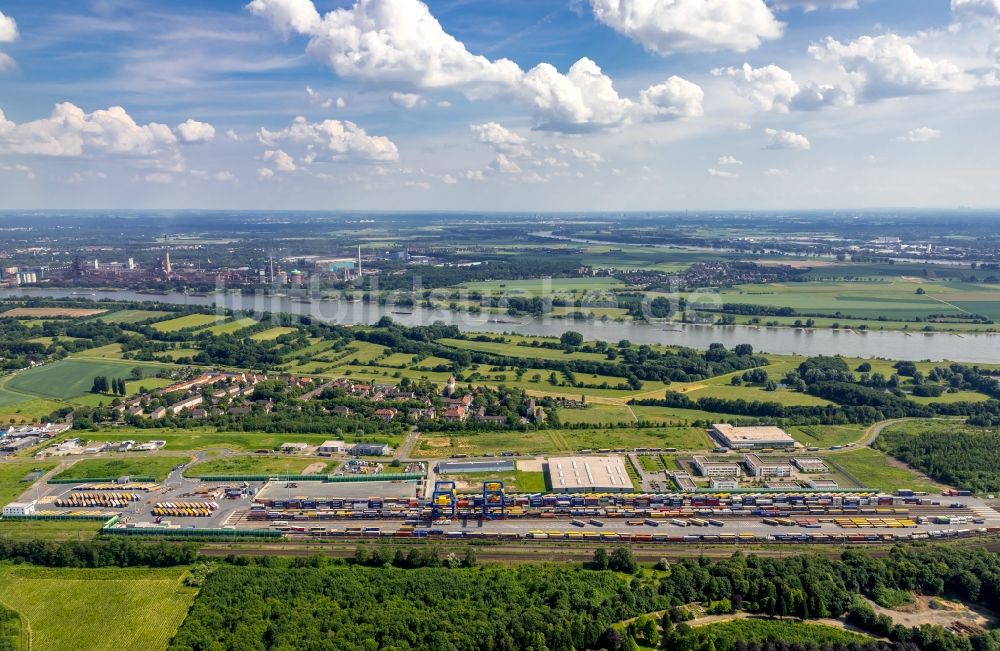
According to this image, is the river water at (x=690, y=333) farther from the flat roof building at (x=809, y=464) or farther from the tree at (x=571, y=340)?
the flat roof building at (x=809, y=464)

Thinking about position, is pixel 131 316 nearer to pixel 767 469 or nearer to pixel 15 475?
pixel 15 475

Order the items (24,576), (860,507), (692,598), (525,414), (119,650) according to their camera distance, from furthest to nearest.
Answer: (525,414) < (860,507) < (24,576) < (692,598) < (119,650)

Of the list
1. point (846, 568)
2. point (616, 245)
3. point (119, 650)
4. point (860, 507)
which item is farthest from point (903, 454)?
point (616, 245)

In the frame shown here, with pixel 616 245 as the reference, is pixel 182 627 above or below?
below

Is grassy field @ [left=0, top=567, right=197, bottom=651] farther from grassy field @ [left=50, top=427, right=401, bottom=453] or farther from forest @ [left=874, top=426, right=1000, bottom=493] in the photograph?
forest @ [left=874, top=426, right=1000, bottom=493]

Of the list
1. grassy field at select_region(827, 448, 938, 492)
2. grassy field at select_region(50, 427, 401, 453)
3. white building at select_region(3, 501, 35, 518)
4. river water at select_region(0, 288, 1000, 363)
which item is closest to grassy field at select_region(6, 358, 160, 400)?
grassy field at select_region(50, 427, 401, 453)

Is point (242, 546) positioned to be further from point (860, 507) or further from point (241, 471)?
point (860, 507)
